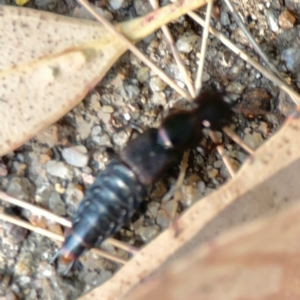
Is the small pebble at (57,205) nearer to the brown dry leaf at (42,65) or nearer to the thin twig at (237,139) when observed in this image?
the brown dry leaf at (42,65)

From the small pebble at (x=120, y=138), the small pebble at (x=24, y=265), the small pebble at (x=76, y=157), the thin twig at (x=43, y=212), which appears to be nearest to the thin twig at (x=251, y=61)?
the small pebble at (x=120, y=138)

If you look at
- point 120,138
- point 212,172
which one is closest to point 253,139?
point 212,172

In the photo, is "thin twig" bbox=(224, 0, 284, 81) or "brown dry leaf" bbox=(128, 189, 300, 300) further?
"thin twig" bbox=(224, 0, 284, 81)

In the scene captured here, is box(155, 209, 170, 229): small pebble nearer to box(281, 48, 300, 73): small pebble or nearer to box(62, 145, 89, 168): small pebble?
box(62, 145, 89, 168): small pebble

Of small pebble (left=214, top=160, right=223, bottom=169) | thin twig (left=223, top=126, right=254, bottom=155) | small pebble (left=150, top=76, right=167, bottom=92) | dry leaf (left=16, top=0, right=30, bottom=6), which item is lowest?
dry leaf (left=16, top=0, right=30, bottom=6)

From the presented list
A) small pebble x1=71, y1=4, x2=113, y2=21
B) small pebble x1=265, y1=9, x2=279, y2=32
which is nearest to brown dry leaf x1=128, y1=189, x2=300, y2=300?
small pebble x1=265, y1=9, x2=279, y2=32

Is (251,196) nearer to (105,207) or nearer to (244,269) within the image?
(244,269)
